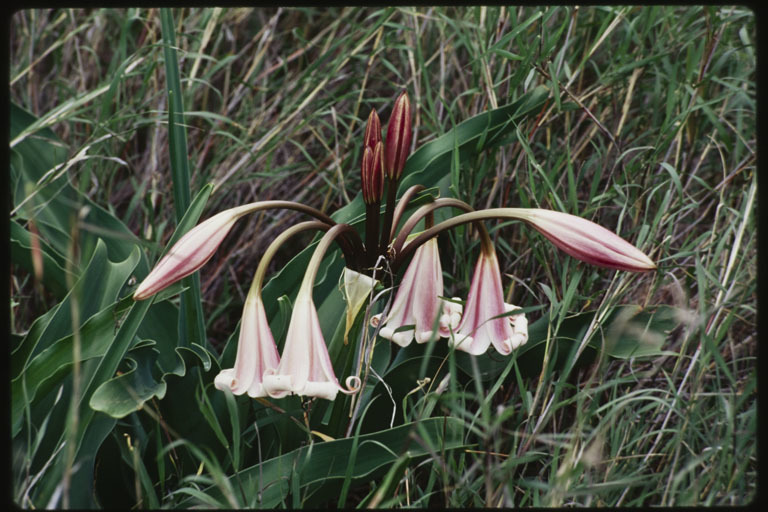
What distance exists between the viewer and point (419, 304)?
880 millimetres

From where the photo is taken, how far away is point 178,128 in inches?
36.8

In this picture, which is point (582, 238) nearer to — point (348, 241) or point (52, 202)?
point (348, 241)

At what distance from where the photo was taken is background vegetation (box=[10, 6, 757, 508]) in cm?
77

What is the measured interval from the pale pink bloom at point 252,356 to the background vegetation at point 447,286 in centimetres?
4

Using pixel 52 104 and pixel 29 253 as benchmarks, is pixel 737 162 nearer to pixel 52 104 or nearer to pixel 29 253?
pixel 29 253

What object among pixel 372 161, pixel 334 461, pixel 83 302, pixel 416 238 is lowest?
pixel 334 461

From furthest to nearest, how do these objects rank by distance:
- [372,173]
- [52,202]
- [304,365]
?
[52,202] < [372,173] < [304,365]

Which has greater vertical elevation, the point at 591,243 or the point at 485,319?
the point at 591,243

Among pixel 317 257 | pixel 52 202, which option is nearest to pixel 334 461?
pixel 317 257

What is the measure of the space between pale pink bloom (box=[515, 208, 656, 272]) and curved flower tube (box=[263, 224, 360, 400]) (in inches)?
11.4

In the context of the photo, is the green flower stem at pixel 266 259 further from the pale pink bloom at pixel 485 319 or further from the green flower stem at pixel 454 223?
the pale pink bloom at pixel 485 319

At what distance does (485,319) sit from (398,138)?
25cm

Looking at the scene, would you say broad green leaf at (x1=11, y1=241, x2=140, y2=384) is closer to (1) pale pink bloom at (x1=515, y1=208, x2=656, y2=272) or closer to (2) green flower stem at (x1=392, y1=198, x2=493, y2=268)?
(2) green flower stem at (x1=392, y1=198, x2=493, y2=268)

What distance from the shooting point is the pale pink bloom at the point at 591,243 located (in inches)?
31.0
